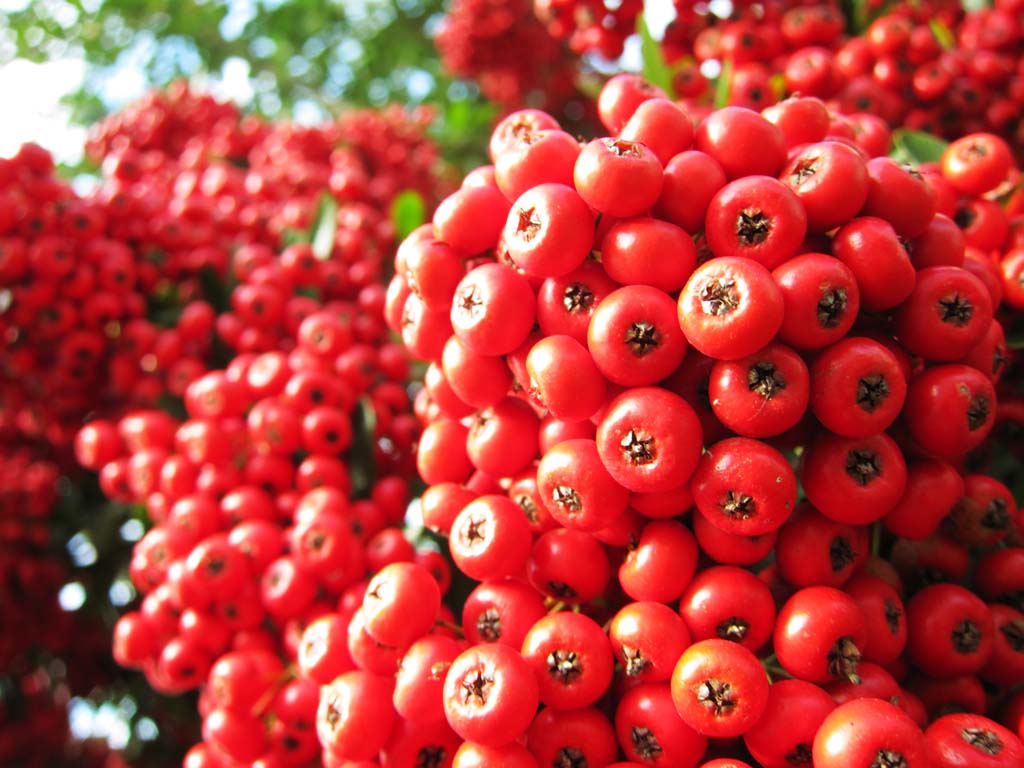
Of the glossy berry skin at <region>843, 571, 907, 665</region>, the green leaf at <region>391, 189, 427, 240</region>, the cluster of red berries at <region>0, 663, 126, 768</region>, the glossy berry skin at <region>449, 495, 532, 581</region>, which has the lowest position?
the cluster of red berries at <region>0, 663, 126, 768</region>

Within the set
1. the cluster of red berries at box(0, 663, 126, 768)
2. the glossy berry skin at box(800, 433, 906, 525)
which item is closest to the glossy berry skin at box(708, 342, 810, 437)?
the glossy berry skin at box(800, 433, 906, 525)

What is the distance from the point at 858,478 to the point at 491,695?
645 millimetres

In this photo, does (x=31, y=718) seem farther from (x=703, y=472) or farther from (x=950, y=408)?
(x=950, y=408)

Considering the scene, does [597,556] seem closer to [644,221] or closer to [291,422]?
[644,221]

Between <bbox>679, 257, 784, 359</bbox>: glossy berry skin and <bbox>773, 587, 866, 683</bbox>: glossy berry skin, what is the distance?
408mm

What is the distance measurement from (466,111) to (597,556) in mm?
4602

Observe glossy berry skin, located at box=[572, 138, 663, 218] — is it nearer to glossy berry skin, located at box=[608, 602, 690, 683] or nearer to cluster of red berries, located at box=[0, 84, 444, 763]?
glossy berry skin, located at box=[608, 602, 690, 683]

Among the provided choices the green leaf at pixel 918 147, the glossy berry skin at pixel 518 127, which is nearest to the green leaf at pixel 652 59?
the green leaf at pixel 918 147

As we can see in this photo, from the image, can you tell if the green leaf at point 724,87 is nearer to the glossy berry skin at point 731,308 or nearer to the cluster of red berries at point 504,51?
the glossy berry skin at point 731,308

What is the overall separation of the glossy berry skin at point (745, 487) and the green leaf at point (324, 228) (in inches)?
77.9

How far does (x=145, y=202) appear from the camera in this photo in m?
2.83

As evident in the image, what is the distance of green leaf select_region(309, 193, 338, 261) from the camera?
280 cm

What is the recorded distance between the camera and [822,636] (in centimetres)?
114

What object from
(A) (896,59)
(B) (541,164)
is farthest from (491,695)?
(A) (896,59)
